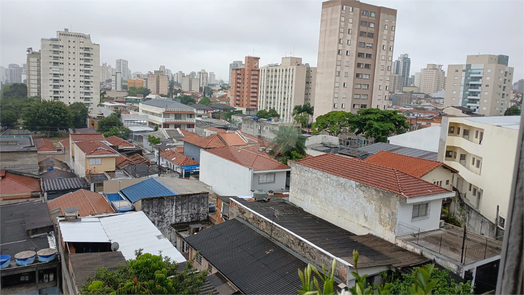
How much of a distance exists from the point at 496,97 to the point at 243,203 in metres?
54.2

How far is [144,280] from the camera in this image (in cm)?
548

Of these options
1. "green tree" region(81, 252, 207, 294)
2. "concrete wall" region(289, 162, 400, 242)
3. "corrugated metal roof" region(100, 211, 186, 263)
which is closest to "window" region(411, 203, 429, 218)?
"concrete wall" region(289, 162, 400, 242)

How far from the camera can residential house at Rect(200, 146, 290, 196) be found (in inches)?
619

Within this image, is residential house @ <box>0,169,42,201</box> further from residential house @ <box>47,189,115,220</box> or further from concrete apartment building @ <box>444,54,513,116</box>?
concrete apartment building @ <box>444,54,513,116</box>

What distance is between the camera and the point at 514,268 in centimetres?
179

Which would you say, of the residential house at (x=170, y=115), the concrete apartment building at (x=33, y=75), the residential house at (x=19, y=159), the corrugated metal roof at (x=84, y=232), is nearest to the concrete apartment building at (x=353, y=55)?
the residential house at (x=170, y=115)

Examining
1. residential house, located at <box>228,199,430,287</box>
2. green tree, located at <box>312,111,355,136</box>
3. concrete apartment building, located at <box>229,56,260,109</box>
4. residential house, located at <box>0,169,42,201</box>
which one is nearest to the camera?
residential house, located at <box>228,199,430,287</box>

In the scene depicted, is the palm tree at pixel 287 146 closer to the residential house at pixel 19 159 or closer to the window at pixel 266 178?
the window at pixel 266 178

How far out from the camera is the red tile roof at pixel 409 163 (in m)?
12.7

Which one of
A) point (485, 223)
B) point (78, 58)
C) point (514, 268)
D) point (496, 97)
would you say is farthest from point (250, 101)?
point (514, 268)

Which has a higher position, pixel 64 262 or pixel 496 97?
pixel 496 97

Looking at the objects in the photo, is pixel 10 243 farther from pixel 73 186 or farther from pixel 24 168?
pixel 24 168

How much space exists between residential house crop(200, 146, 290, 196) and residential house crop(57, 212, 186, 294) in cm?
557

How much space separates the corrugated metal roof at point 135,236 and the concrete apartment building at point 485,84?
178ft
